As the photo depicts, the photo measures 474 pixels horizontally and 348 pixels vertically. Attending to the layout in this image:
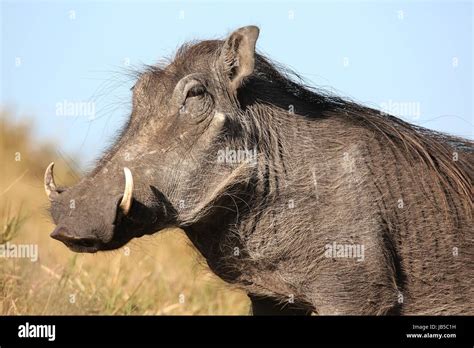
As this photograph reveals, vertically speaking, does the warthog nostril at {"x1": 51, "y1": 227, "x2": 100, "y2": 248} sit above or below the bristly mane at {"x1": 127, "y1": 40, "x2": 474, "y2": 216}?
below

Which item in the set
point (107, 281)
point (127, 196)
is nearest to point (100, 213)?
point (127, 196)

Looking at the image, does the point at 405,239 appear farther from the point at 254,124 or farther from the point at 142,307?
the point at 142,307

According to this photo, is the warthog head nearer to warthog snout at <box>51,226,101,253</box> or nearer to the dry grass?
warthog snout at <box>51,226,101,253</box>

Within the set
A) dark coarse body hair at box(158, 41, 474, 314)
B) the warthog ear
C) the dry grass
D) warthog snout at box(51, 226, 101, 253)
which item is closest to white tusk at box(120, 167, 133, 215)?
warthog snout at box(51, 226, 101, 253)

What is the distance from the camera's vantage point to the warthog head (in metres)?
4.69

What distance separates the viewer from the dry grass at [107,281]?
6.33 meters

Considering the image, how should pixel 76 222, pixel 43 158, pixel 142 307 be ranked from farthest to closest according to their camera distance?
pixel 43 158
pixel 142 307
pixel 76 222

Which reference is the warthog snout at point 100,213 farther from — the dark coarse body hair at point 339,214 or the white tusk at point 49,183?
the dark coarse body hair at point 339,214

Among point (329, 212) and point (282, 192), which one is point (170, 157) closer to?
point (282, 192)

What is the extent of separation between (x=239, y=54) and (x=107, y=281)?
2763 mm

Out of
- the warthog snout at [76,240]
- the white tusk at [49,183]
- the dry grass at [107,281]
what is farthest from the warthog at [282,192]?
the dry grass at [107,281]

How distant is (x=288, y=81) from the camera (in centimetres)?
543
